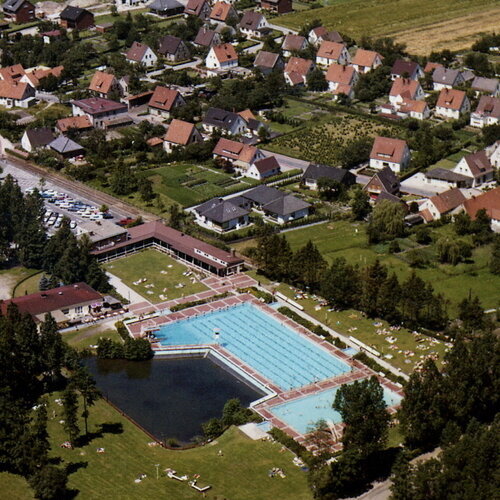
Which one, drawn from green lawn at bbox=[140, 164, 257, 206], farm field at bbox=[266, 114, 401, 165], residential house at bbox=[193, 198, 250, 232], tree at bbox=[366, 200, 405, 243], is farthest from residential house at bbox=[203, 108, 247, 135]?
tree at bbox=[366, 200, 405, 243]

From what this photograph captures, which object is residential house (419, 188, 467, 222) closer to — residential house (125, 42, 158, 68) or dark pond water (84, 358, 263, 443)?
dark pond water (84, 358, 263, 443)

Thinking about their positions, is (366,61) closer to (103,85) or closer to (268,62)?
(268,62)

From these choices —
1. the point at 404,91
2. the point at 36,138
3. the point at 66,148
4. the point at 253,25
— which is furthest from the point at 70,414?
the point at 253,25

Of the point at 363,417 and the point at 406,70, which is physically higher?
the point at 406,70

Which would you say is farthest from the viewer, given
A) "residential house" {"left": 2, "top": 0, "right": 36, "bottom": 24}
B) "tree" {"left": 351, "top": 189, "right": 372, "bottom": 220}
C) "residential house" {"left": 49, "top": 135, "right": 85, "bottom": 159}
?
"residential house" {"left": 2, "top": 0, "right": 36, "bottom": 24}

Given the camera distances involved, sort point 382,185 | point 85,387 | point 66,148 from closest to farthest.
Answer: point 85,387 < point 382,185 < point 66,148

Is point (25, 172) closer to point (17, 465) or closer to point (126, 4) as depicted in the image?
point (17, 465)
